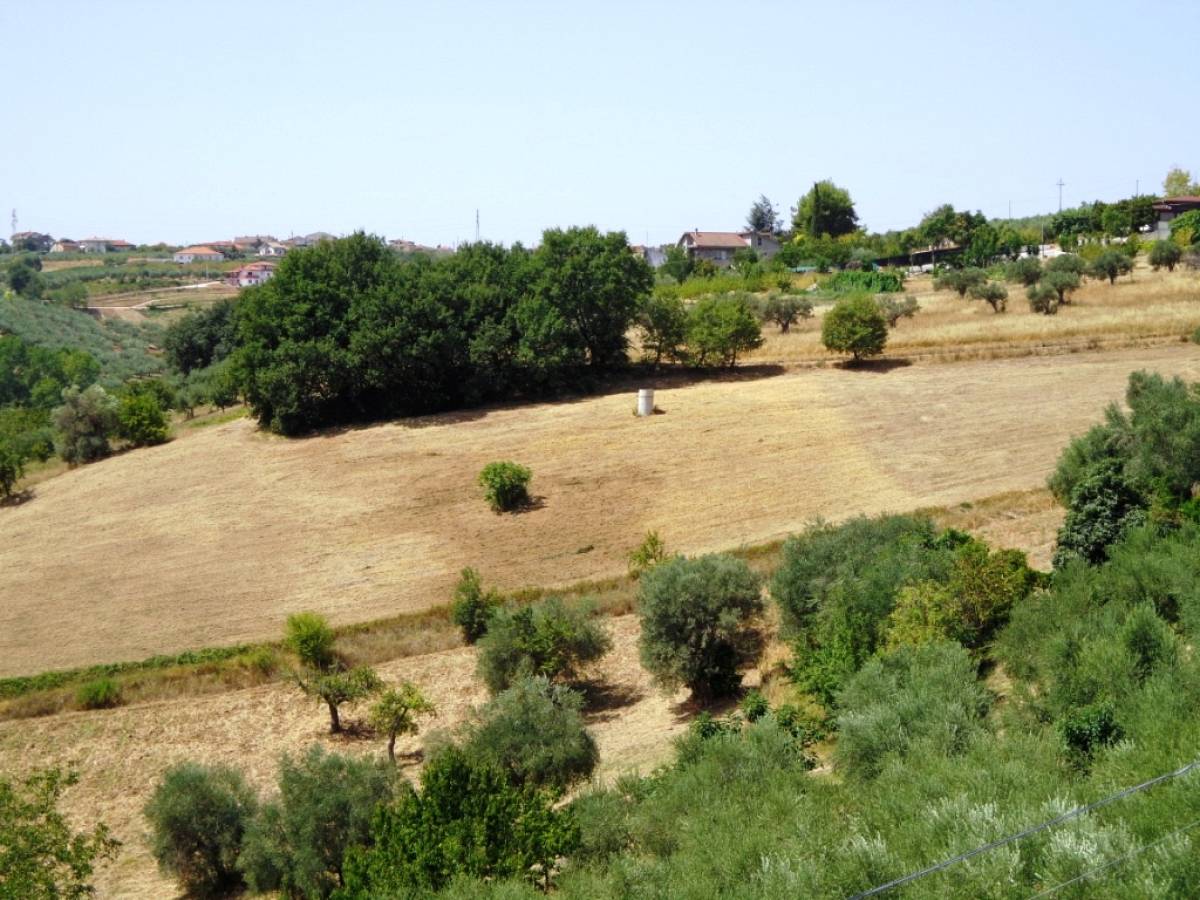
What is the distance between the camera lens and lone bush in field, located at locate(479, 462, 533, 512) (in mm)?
38125

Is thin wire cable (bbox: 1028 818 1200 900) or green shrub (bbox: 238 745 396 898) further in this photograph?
green shrub (bbox: 238 745 396 898)

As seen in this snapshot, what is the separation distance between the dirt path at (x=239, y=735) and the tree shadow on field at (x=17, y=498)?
1995 cm

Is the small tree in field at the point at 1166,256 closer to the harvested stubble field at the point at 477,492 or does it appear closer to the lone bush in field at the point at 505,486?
Result: the harvested stubble field at the point at 477,492

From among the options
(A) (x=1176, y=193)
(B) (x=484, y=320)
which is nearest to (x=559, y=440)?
(B) (x=484, y=320)

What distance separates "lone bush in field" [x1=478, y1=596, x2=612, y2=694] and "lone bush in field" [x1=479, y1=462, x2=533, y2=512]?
11.6 meters

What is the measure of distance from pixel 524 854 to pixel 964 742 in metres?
6.05

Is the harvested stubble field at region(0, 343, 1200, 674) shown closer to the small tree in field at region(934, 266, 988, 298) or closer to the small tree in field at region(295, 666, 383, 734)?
the small tree in field at region(295, 666, 383, 734)

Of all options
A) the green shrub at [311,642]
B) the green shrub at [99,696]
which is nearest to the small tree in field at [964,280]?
the green shrub at [311,642]

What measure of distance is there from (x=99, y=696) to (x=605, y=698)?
12.4 metres

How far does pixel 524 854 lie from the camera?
14.6 m

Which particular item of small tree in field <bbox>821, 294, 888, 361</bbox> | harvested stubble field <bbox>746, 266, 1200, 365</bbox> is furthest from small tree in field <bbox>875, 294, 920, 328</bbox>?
small tree in field <bbox>821, 294, 888, 361</bbox>

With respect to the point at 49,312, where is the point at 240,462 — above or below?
below

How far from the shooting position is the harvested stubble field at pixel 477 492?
33438 millimetres

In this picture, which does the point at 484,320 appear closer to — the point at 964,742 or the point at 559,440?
the point at 559,440
